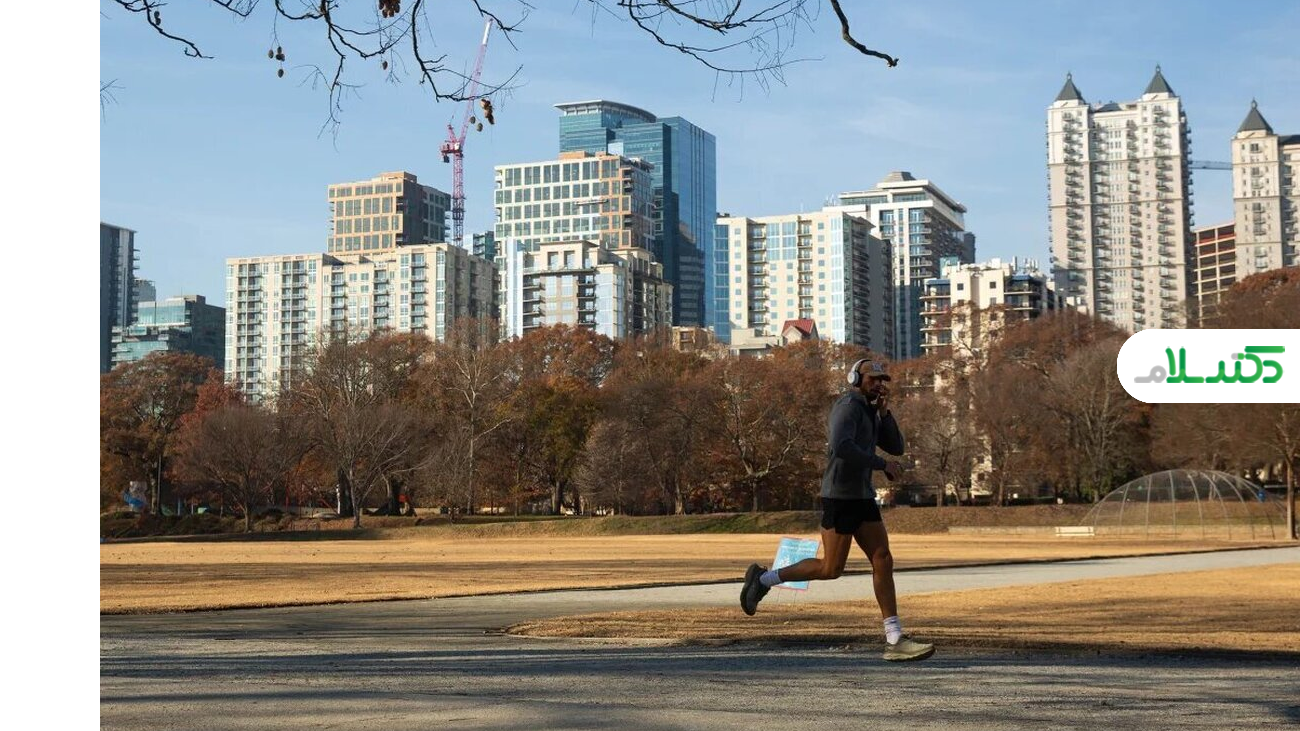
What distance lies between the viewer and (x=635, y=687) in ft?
25.4

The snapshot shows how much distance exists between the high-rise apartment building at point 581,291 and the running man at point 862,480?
17044cm

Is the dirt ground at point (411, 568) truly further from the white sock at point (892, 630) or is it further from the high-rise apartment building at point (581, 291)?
the high-rise apartment building at point (581, 291)

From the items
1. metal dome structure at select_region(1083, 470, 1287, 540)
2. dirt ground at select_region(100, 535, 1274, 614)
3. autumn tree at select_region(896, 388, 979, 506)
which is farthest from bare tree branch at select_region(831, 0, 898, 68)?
autumn tree at select_region(896, 388, 979, 506)

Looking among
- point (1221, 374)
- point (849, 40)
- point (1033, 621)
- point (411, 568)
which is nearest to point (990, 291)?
point (1221, 374)

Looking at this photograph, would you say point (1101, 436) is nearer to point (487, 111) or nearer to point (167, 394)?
point (167, 394)

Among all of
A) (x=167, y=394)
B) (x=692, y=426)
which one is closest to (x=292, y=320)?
(x=167, y=394)

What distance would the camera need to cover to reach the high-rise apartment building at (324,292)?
190125 millimetres

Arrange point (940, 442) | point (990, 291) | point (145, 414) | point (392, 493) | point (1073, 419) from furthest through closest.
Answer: point (990, 291), point (145, 414), point (392, 493), point (940, 442), point (1073, 419)

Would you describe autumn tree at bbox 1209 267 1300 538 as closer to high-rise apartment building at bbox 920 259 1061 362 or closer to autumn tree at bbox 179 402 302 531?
autumn tree at bbox 179 402 302 531

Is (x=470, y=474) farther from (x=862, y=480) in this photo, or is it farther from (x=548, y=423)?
(x=862, y=480)

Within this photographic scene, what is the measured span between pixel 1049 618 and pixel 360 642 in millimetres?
7315

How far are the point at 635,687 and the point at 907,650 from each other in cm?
203

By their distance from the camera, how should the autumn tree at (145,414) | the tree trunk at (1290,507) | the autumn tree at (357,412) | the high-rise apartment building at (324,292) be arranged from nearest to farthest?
the tree trunk at (1290,507) < the autumn tree at (357,412) < the autumn tree at (145,414) < the high-rise apartment building at (324,292)

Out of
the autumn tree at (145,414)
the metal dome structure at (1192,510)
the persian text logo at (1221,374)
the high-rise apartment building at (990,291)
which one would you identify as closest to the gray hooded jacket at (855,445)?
the persian text logo at (1221,374)
